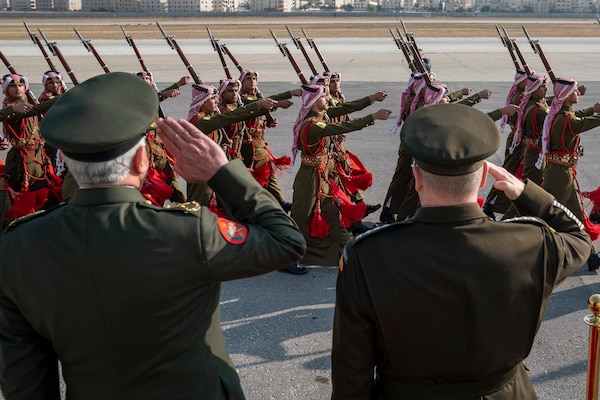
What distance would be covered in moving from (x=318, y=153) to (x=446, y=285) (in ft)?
14.5

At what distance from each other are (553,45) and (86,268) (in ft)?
122

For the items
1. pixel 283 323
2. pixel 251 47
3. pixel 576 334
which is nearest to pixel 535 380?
pixel 576 334

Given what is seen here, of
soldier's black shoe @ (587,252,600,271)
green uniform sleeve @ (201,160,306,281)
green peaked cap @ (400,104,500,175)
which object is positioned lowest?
soldier's black shoe @ (587,252,600,271)

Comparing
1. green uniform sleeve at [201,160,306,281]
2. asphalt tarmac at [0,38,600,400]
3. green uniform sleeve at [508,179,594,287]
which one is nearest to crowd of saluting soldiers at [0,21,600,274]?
asphalt tarmac at [0,38,600,400]

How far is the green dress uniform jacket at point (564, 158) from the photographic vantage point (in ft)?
20.8

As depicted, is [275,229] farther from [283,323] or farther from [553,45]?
[553,45]

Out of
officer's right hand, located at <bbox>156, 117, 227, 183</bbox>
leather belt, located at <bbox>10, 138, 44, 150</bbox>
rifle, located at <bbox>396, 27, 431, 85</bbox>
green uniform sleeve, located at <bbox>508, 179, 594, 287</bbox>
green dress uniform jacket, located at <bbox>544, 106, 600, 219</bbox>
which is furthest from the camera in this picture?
rifle, located at <bbox>396, 27, 431, 85</bbox>

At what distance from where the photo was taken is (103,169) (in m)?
1.98

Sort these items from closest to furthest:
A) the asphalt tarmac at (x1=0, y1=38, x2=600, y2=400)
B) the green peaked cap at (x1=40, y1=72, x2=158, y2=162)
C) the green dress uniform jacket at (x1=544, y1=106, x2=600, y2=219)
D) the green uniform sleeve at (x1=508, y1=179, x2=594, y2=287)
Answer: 1. the green peaked cap at (x1=40, y1=72, x2=158, y2=162)
2. the green uniform sleeve at (x1=508, y1=179, x2=594, y2=287)
3. the asphalt tarmac at (x1=0, y1=38, x2=600, y2=400)
4. the green dress uniform jacket at (x1=544, y1=106, x2=600, y2=219)

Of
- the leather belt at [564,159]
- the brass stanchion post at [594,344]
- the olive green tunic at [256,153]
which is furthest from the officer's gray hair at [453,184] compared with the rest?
the olive green tunic at [256,153]

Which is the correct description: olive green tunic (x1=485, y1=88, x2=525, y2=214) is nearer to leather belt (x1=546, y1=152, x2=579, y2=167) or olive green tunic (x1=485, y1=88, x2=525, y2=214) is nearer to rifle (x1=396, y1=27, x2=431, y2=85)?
leather belt (x1=546, y1=152, x2=579, y2=167)

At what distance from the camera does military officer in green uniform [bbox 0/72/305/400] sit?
6.48 ft

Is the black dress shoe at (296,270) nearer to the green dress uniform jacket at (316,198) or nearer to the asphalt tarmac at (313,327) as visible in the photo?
the asphalt tarmac at (313,327)

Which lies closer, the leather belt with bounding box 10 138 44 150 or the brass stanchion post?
the brass stanchion post
